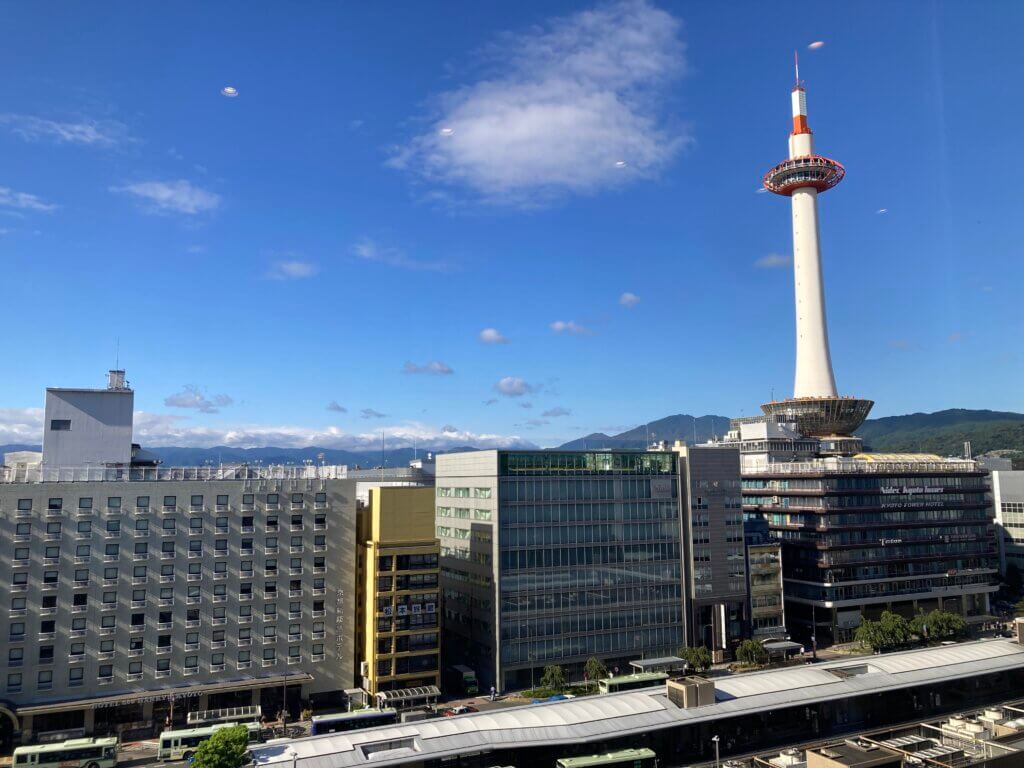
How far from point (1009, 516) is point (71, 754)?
169049mm

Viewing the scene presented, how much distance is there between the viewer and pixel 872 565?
115688 millimetres

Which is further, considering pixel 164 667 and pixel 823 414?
pixel 823 414

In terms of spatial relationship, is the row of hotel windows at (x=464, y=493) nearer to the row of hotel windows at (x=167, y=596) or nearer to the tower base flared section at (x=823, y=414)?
the row of hotel windows at (x=167, y=596)

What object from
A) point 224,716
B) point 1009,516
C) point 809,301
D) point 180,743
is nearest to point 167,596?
point 224,716

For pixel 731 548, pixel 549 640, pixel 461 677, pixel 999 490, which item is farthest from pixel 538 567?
pixel 999 490

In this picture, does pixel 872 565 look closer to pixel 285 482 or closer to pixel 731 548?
pixel 731 548

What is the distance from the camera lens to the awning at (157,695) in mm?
68188

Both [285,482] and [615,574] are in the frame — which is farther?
[615,574]

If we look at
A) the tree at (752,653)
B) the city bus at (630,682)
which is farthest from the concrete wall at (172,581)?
the tree at (752,653)

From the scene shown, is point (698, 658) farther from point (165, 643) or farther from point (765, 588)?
point (165, 643)

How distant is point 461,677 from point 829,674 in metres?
39.5

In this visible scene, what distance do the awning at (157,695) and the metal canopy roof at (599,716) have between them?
22787mm

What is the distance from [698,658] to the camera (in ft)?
287

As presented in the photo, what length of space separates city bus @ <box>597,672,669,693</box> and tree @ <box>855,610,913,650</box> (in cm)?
3761
